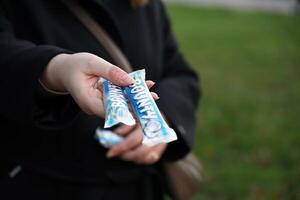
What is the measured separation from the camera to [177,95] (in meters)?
1.53

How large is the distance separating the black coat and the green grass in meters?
1.44

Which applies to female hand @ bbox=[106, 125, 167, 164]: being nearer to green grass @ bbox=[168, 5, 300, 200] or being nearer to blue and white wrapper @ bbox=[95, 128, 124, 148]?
blue and white wrapper @ bbox=[95, 128, 124, 148]

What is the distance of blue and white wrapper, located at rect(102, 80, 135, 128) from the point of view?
771 mm

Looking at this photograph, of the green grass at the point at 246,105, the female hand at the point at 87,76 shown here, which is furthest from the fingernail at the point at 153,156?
the green grass at the point at 246,105

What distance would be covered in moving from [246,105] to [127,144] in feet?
9.07

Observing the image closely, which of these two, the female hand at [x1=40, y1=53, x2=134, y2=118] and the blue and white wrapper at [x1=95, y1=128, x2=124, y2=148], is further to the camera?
the blue and white wrapper at [x1=95, y1=128, x2=124, y2=148]

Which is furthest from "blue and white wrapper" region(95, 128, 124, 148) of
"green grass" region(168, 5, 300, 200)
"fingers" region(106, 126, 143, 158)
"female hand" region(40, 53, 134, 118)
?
"green grass" region(168, 5, 300, 200)

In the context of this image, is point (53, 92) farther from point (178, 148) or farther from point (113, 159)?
point (178, 148)

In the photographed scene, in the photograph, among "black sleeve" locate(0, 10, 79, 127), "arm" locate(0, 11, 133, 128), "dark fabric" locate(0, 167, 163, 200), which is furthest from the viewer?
"dark fabric" locate(0, 167, 163, 200)

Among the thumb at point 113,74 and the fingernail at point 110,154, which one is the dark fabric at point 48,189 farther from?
the thumb at point 113,74

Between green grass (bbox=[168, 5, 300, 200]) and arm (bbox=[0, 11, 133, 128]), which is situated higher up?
arm (bbox=[0, 11, 133, 128])

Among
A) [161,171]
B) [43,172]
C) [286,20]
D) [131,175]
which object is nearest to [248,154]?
[161,171]

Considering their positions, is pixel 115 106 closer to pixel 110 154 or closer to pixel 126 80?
pixel 126 80

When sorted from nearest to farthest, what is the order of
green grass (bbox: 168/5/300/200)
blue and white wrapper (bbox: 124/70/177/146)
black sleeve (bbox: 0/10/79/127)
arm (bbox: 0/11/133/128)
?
blue and white wrapper (bbox: 124/70/177/146) < arm (bbox: 0/11/133/128) < black sleeve (bbox: 0/10/79/127) < green grass (bbox: 168/5/300/200)
